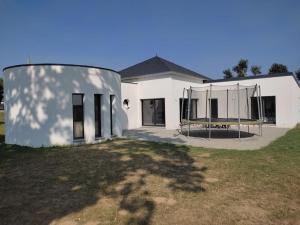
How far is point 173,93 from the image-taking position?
18.9 metres

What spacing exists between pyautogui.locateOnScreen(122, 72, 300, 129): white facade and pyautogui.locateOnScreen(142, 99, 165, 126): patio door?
440 millimetres

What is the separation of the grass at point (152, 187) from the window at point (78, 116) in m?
2.40

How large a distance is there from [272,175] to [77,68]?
28.6ft

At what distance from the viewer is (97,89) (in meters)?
12.4

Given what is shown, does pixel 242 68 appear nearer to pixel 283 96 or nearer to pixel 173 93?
pixel 283 96

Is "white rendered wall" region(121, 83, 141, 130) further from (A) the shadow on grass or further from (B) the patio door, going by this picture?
(A) the shadow on grass

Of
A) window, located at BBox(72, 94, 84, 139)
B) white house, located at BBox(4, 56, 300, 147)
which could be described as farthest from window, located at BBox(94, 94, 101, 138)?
window, located at BBox(72, 94, 84, 139)

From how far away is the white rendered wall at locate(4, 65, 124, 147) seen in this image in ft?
36.1

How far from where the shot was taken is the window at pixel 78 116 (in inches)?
462

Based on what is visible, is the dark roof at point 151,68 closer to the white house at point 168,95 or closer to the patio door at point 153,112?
the white house at point 168,95

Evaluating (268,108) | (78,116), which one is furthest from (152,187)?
(268,108)

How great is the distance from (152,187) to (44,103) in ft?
23.3

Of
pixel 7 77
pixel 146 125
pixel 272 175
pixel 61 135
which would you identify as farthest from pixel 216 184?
pixel 146 125

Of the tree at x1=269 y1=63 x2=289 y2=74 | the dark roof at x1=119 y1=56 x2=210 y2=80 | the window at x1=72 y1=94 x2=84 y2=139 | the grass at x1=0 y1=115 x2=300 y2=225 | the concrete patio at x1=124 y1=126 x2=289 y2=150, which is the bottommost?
the grass at x1=0 y1=115 x2=300 y2=225
